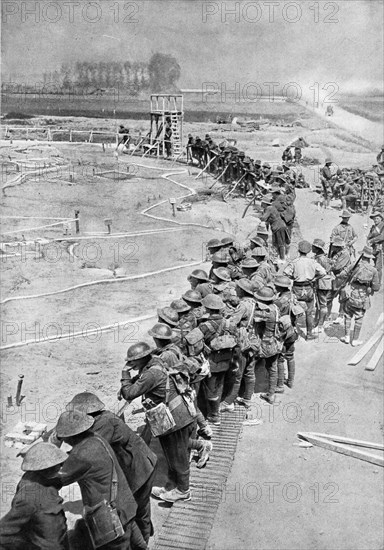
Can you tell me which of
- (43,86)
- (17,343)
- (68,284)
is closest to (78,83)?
(43,86)

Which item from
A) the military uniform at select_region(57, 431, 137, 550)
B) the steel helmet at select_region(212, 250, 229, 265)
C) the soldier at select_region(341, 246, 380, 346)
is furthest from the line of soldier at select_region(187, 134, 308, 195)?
the military uniform at select_region(57, 431, 137, 550)

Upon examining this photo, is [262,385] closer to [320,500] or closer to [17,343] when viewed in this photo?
[320,500]

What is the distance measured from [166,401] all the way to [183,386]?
20 cm

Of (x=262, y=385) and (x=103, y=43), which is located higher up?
(x=103, y=43)

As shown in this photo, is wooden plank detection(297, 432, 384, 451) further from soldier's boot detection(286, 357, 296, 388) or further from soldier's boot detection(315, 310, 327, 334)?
soldier's boot detection(315, 310, 327, 334)

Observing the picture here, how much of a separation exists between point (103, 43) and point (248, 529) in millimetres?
38342

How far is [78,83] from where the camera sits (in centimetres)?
4109

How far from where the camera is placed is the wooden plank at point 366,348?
8.85 m

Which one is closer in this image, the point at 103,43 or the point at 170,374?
the point at 170,374

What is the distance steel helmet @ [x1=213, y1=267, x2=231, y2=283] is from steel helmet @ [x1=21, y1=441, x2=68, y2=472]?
4.33 meters

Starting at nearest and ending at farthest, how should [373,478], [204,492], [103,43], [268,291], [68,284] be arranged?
1. [204,492]
2. [373,478]
3. [268,291]
4. [68,284]
5. [103,43]

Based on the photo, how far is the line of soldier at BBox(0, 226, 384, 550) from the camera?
3.83 meters

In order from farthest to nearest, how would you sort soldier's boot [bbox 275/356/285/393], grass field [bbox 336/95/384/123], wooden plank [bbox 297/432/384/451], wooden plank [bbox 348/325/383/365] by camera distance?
grass field [bbox 336/95/384/123] < wooden plank [bbox 348/325/383/365] < soldier's boot [bbox 275/356/285/393] < wooden plank [bbox 297/432/384/451]

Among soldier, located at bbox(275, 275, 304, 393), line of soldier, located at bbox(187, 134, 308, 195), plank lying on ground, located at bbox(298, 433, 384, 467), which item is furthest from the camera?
line of soldier, located at bbox(187, 134, 308, 195)
